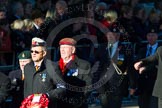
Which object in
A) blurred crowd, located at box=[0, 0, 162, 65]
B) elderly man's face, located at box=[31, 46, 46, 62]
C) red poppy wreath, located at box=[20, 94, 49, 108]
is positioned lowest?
red poppy wreath, located at box=[20, 94, 49, 108]

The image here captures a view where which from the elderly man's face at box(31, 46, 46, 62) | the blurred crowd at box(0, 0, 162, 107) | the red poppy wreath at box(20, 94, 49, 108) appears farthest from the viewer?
the blurred crowd at box(0, 0, 162, 107)

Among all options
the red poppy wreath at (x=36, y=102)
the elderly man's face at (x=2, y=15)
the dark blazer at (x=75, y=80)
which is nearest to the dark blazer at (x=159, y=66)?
the dark blazer at (x=75, y=80)

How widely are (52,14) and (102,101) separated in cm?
217

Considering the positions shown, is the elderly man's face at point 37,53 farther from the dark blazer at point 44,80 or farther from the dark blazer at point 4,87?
the dark blazer at point 4,87

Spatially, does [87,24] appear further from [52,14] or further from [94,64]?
[94,64]

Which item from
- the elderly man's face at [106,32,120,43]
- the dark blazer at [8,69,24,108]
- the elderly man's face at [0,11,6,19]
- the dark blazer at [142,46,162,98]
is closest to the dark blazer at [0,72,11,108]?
the dark blazer at [8,69,24,108]

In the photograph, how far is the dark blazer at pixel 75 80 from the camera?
31.6ft

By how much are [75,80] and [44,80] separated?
0.79m

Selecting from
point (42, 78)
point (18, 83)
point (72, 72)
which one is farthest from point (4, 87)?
point (72, 72)

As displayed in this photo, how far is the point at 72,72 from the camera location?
31.7ft

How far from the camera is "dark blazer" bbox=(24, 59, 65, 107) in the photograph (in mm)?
8984

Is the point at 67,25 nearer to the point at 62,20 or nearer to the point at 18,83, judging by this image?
the point at 62,20

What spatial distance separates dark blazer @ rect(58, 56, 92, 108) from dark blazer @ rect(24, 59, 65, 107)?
0.95ft

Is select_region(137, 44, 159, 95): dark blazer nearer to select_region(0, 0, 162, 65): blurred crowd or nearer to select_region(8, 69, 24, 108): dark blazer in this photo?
select_region(0, 0, 162, 65): blurred crowd
